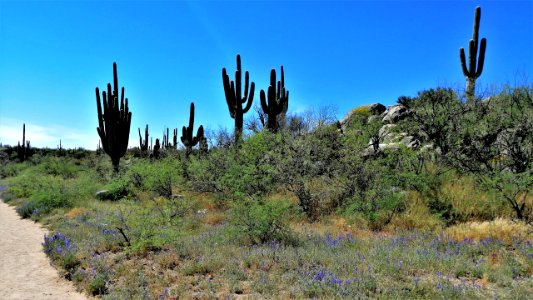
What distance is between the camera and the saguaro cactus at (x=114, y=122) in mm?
22406

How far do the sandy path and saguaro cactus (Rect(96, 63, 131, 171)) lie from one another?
11382mm

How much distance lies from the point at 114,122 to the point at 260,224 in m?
17.1

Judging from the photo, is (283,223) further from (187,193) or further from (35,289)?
(187,193)

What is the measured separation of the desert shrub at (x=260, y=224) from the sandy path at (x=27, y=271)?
3305mm

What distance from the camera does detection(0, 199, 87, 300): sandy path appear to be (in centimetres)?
618

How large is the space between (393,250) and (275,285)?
2457 millimetres

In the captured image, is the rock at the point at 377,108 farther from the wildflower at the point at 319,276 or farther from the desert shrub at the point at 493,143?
the wildflower at the point at 319,276

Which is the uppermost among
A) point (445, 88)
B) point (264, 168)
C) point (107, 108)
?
point (107, 108)

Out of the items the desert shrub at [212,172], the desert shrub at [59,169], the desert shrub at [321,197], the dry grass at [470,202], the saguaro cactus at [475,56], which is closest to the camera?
the dry grass at [470,202]

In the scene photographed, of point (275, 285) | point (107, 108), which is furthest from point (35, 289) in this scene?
point (107, 108)

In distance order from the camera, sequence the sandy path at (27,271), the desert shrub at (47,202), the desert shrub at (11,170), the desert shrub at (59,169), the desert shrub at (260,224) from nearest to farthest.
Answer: the sandy path at (27,271) < the desert shrub at (260,224) < the desert shrub at (47,202) < the desert shrub at (59,169) < the desert shrub at (11,170)

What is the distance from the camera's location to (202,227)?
395 inches

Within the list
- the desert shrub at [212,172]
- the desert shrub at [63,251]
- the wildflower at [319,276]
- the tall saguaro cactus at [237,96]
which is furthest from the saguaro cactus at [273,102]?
the wildflower at [319,276]

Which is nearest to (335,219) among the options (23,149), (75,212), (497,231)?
(497,231)
